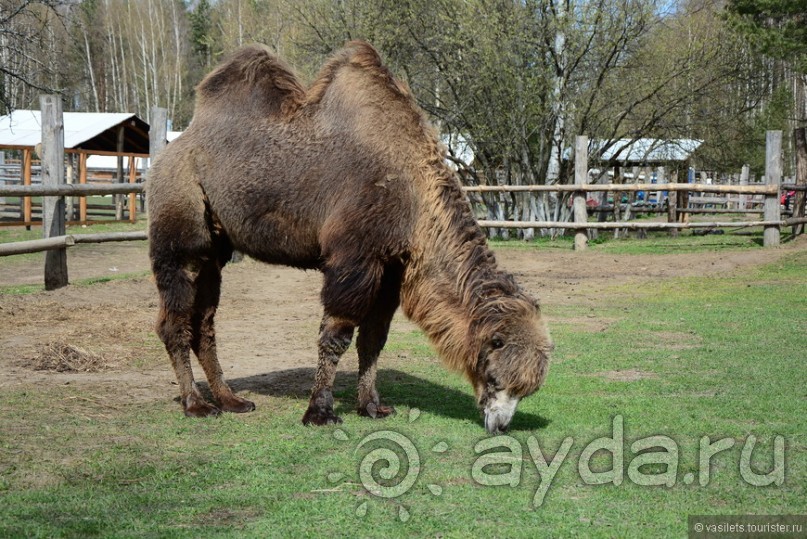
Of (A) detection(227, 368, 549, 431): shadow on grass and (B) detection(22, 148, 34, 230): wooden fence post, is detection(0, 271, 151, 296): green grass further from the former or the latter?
(B) detection(22, 148, 34, 230): wooden fence post

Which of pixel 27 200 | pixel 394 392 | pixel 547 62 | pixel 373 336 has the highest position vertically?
pixel 547 62

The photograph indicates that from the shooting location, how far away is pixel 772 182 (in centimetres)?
2056

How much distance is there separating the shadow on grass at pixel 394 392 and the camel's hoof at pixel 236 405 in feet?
1.41

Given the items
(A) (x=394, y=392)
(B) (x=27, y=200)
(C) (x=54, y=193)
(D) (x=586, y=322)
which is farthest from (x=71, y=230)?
(A) (x=394, y=392)

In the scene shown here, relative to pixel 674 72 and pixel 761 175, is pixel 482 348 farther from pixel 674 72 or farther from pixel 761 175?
pixel 761 175

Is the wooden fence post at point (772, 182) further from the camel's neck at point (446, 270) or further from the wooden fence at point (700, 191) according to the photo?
the camel's neck at point (446, 270)

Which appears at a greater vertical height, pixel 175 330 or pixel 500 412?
pixel 175 330

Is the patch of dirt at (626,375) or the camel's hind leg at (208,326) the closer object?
the camel's hind leg at (208,326)

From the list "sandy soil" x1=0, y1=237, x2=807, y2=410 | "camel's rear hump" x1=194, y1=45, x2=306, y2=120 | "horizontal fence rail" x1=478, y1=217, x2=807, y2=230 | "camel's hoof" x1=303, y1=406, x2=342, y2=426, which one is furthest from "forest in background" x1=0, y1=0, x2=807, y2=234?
"camel's hoof" x1=303, y1=406, x2=342, y2=426

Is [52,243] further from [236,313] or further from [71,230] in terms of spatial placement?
[71,230]

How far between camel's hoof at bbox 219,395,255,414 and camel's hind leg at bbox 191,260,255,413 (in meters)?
0.06

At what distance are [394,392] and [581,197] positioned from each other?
15451 mm

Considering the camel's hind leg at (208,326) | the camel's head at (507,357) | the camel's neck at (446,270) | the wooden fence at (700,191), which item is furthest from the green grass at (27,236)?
the wooden fence at (700,191)

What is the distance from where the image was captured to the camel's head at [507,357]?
6.02 metres
